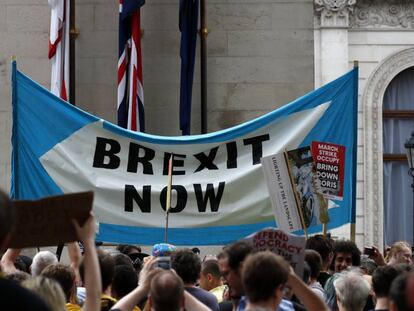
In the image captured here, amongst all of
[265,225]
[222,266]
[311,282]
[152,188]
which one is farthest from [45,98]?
[222,266]

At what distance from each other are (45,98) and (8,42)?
5.18 meters

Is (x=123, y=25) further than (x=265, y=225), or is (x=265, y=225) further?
(x=123, y=25)

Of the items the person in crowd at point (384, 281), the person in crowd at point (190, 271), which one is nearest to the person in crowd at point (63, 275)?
the person in crowd at point (190, 271)

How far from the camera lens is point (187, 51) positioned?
1841 cm

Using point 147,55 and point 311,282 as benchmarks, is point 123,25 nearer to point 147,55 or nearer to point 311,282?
point 147,55

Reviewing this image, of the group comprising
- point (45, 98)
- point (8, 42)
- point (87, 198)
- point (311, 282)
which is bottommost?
point (311, 282)

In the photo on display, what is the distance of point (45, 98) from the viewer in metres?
14.6

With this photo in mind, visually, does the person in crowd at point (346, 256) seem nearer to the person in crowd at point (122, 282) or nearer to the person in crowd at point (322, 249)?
the person in crowd at point (322, 249)

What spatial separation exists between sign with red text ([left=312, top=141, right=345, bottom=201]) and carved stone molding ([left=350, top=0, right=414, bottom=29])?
19.3ft

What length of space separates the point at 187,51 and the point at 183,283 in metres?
11.0

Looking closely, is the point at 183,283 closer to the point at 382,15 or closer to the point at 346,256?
the point at 346,256

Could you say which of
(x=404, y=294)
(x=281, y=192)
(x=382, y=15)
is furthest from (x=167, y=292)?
(x=382, y=15)

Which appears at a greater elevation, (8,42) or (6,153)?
(8,42)

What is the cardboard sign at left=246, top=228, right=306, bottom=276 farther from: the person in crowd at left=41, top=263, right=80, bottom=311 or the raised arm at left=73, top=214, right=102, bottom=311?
the person in crowd at left=41, top=263, right=80, bottom=311
